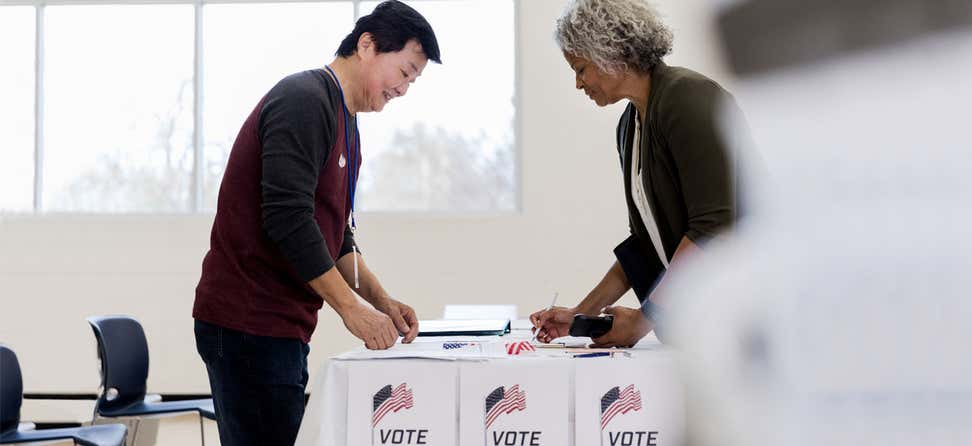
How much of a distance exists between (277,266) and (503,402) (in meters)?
0.51

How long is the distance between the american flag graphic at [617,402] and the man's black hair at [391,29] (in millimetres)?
802

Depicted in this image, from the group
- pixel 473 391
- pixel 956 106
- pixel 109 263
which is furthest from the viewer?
pixel 109 263

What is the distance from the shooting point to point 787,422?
0.24 m

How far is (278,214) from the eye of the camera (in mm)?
1439

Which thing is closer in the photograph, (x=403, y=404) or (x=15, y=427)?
(x=403, y=404)

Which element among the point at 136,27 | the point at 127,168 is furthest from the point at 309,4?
the point at 127,168

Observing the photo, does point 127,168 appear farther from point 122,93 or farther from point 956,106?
point 956,106

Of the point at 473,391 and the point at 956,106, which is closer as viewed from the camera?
the point at 956,106

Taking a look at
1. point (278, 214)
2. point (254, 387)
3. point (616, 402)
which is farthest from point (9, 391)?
point (616, 402)

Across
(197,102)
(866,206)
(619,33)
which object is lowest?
(866,206)

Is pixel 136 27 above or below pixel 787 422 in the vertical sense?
above

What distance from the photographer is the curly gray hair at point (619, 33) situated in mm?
1360

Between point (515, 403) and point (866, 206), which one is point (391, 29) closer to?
point (515, 403)

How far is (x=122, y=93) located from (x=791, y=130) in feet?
19.2
